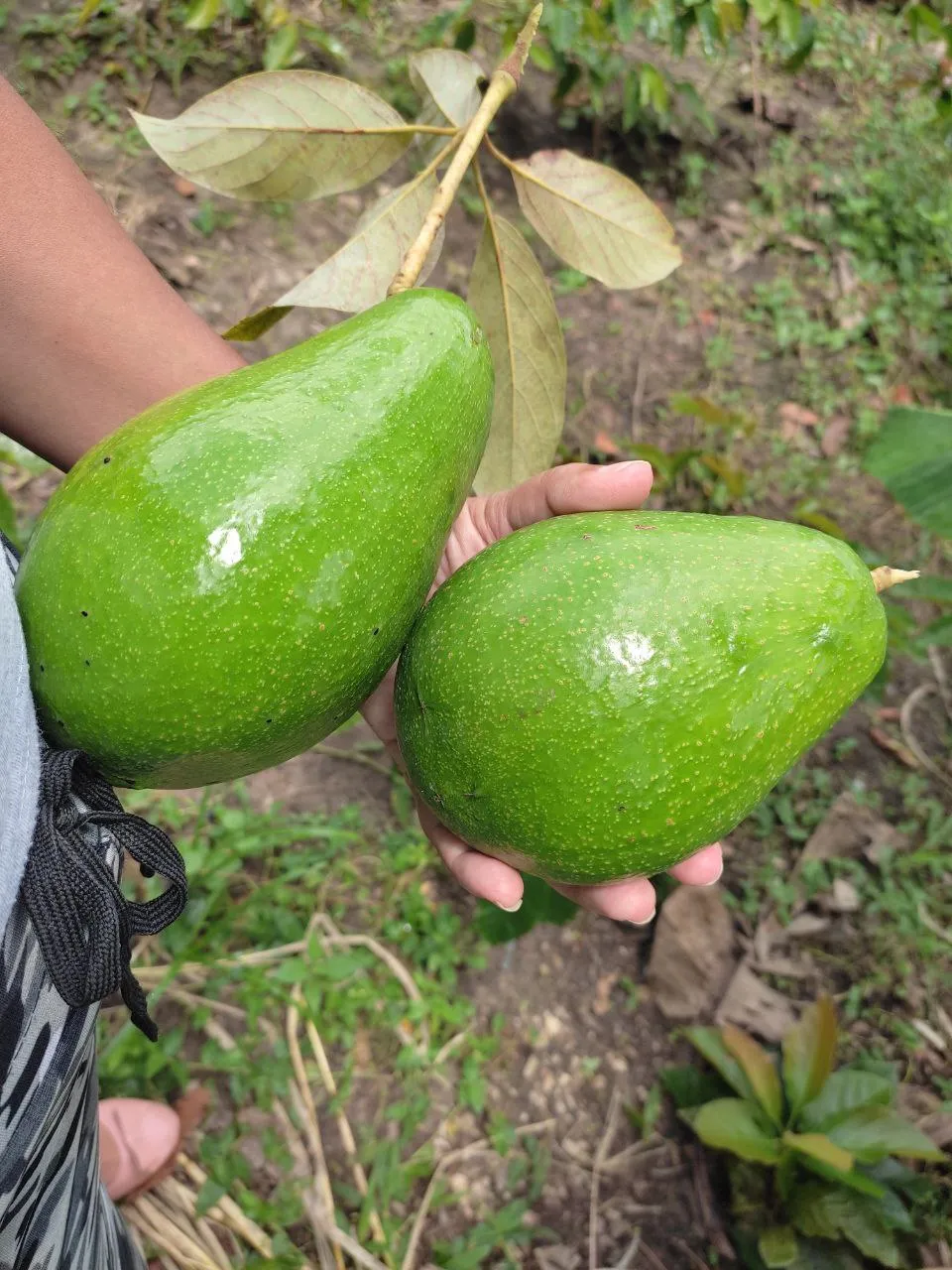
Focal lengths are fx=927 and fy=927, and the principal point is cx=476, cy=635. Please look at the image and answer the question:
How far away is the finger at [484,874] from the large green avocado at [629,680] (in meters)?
0.13

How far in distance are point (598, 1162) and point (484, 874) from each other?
4.55 ft

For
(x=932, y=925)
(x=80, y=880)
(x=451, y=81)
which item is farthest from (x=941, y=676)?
(x=80, y=880)

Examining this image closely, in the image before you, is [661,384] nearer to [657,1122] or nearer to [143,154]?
[143,154]

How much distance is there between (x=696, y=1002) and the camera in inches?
104

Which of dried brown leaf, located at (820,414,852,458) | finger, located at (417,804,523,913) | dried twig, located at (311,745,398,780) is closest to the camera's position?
finger, located at (417,804,523,913)

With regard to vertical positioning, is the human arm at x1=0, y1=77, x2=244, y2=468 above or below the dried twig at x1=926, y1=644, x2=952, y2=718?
above

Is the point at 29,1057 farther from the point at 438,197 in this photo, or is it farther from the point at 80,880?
the point at 438,197

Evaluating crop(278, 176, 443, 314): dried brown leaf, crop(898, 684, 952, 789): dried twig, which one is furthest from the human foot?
crop(898, 684, 952, 789): dried twig

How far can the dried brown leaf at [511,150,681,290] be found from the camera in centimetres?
149

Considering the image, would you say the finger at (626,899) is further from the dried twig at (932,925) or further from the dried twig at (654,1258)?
the dried twig at (932,925)

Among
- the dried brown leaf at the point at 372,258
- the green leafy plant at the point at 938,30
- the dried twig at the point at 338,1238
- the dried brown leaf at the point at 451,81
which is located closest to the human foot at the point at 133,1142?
the dried twig at the point at 338,1238

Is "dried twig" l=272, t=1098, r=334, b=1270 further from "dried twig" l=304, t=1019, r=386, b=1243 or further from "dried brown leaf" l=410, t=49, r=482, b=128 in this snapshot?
"dried brown leaf" l=410, t=49, r=482, b=128

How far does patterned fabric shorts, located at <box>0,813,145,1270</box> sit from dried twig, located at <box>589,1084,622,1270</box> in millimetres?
1336

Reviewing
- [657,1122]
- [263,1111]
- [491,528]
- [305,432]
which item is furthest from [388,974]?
[305,432]
